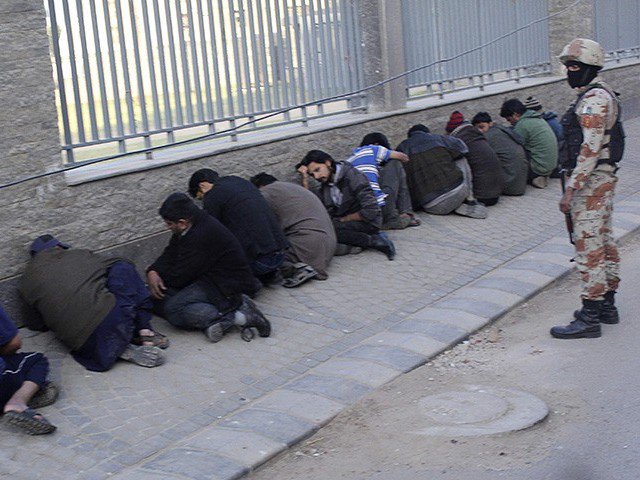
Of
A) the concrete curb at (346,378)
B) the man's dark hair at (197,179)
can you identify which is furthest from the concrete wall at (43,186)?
the concrete curb at (346,378)

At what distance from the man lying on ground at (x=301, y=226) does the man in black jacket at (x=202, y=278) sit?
114cm

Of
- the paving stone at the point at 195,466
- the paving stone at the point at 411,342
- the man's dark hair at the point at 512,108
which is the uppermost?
the man's dark hair at the point at 512,108

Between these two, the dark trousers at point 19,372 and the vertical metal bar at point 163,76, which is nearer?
the dark trousers at point 19,372

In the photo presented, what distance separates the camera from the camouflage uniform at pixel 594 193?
6680mm

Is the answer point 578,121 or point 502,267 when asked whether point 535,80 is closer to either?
point 502,267

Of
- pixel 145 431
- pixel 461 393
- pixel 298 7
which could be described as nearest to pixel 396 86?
pixel 298 7

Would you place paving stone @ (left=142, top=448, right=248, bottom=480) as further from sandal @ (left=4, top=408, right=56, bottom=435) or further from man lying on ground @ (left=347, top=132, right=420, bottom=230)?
man lying on ground @ (left=347, top=132, right=420, bottom=230)

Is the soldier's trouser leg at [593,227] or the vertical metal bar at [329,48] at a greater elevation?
the vertical metal bar at [329,48]

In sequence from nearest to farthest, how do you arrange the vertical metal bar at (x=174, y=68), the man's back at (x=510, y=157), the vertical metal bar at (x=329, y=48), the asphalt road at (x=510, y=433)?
1. the asphalt road at (x=510, y=433)
2. the vertical metal bar at (x=174, y=68)
3. the vertical metal bar at (x=329, y=48)
4. the man's back at (x=510, y=157)

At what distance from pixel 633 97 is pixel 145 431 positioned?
1441 cm

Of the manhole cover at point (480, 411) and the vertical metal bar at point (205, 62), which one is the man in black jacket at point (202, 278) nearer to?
the manhole cover at point (480, 411)

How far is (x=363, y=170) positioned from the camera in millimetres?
9695

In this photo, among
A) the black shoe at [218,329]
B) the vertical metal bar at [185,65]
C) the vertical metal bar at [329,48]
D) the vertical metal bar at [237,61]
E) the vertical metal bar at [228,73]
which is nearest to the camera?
the black shoe at [218,329]

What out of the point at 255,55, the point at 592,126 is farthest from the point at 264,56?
the point at 592,126
